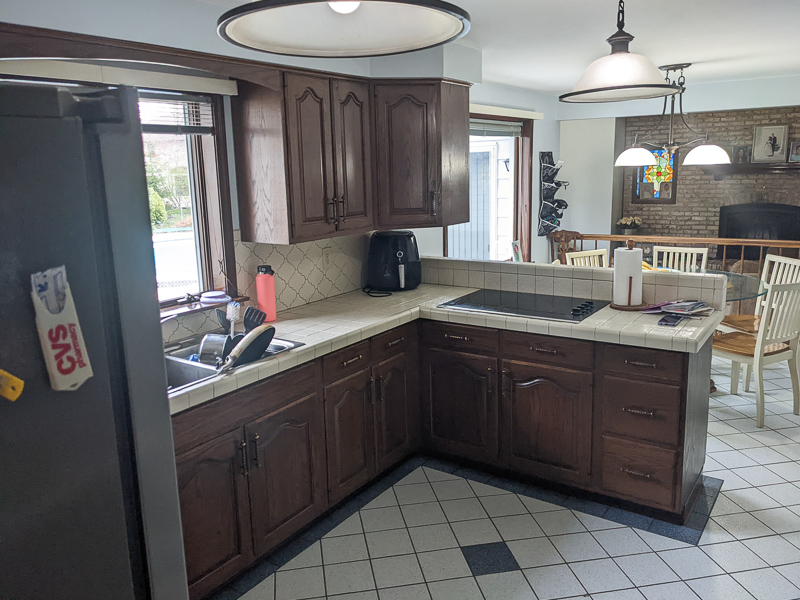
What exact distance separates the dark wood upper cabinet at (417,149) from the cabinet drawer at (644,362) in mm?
1255

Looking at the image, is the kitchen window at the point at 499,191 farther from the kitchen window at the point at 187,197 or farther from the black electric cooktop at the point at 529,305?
the kitchen window at the point at 187,197

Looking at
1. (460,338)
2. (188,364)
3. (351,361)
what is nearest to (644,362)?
(460,338)

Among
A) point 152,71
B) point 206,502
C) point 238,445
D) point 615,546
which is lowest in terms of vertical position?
point 615,546

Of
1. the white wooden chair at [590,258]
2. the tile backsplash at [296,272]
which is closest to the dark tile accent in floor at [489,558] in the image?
the tile backsplash at [296,272]

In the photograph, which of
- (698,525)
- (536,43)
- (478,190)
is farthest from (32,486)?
(478,190)

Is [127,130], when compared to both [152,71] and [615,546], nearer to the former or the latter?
[152,71]

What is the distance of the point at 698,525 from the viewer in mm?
2738

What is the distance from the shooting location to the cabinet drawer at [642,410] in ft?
8.66

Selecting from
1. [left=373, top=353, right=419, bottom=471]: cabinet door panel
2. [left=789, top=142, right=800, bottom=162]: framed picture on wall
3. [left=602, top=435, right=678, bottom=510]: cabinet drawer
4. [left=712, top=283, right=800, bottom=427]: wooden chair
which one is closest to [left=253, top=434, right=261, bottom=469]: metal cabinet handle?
[left=373, top=353, right=419, bottom=471]: cabinet door panel

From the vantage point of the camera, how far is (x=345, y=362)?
2791 millimetres

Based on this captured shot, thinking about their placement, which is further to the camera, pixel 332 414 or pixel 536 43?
pixel 536 43

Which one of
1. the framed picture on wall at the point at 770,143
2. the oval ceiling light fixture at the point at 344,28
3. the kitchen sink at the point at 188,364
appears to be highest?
the framed picture on wall at the point at 770,143

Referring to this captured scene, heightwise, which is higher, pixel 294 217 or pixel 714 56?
pixel 714 56

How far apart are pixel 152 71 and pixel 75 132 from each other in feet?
5.62
